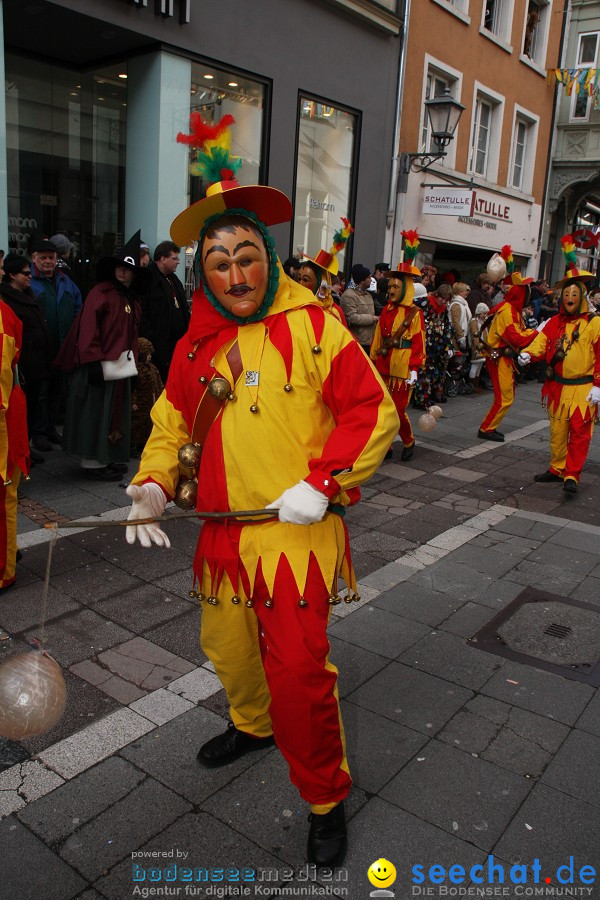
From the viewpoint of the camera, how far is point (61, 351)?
6555 mm

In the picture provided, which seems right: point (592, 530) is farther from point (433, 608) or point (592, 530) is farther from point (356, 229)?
point (356, 229)

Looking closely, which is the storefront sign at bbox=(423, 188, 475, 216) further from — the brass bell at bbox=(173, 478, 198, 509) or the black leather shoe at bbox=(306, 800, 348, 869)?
the black leather shoe at bbox=(306, 800, 348, 869)

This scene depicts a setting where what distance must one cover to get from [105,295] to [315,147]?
653 cm

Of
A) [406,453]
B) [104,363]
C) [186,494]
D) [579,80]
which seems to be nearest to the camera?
[186,494]

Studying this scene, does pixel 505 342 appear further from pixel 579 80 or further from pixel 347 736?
pixel 579 80

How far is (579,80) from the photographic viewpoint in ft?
60.1

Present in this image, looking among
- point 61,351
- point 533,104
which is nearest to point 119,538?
point 61,351

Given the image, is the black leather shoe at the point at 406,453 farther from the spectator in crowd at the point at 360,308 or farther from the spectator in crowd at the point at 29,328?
the spectator in crowd at the point at 29,328

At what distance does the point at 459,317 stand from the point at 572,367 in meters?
4.93

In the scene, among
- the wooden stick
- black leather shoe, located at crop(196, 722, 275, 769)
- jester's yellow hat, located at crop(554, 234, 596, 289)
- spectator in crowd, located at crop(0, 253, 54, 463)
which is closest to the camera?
the wooden stick

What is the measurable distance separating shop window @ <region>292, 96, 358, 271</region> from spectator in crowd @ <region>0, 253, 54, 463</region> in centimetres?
515

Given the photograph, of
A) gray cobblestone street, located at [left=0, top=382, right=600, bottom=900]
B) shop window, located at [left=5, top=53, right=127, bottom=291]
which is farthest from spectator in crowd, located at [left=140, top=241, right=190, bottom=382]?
shop window, located at [left=5, top=53, right=127, bottom=291]

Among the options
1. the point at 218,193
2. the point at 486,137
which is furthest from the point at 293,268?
the point at 486,137

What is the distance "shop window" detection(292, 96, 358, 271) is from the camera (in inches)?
452
